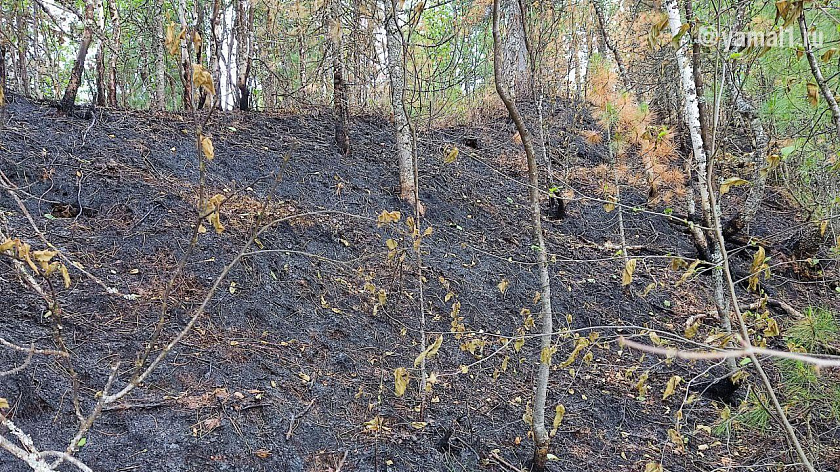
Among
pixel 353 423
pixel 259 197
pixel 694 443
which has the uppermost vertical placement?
pixel 259 197

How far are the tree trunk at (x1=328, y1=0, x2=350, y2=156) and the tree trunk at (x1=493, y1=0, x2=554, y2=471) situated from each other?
2486 mm

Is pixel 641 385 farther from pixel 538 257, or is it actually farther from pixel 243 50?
pixel 243 50

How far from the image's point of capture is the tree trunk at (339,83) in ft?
17.1

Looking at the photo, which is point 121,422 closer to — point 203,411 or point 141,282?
point 203,411

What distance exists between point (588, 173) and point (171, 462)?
23.5 ft

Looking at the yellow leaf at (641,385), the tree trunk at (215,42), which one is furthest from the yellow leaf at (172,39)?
the tree trunk at (215,42)

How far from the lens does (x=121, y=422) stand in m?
2.79

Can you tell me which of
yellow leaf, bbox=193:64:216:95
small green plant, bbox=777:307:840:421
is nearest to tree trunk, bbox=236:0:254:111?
yellow leaf, bbox=193:64:216:95

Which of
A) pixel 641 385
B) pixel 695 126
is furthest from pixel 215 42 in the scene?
pixel 641 385

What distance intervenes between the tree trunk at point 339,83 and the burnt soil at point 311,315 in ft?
0.64

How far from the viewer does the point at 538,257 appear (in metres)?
3.13

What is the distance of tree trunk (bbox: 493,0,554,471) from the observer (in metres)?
2.93

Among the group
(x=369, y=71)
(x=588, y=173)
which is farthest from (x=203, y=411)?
(x=588, y=173)

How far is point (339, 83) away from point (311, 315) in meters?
2.88
